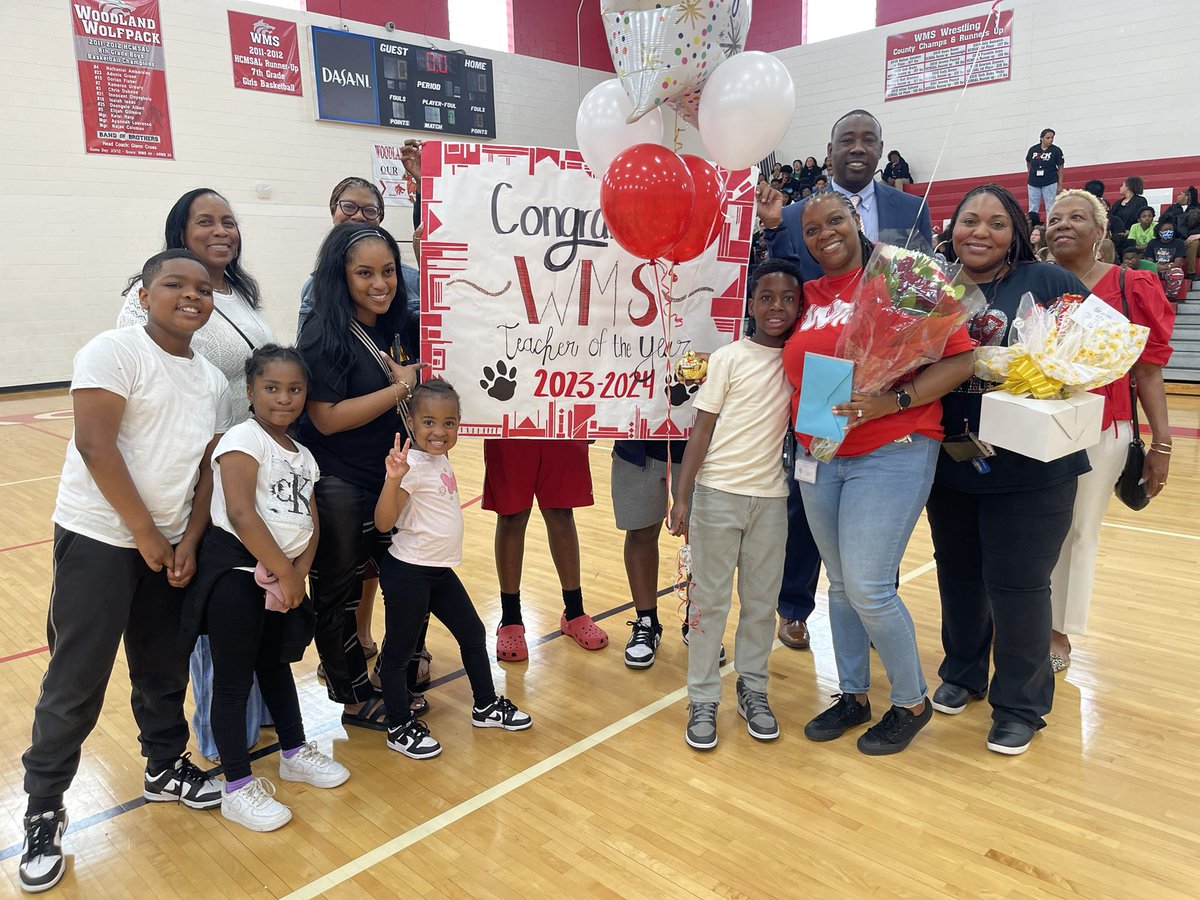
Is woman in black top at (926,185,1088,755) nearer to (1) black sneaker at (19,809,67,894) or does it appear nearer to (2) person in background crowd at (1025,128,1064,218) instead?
(1) black sneaker at (19,809,67,894)

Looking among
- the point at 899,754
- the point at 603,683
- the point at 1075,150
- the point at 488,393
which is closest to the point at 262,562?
the point at 488,393

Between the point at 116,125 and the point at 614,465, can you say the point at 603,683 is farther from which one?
the point at 116,125

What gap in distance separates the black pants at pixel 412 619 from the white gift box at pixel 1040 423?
57.9 inches

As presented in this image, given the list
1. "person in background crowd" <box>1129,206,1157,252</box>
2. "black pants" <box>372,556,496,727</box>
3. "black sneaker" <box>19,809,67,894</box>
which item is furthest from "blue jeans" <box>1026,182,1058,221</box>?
"black sneaker" <box>19,809,67,894</box>

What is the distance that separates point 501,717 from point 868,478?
126cm

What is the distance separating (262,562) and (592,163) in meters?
1.50

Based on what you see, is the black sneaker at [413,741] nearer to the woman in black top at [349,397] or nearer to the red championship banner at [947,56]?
the woman in black top at [349,397]

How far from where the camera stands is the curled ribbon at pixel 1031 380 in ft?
6.54

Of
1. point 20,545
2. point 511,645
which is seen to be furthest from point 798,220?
point 20,545

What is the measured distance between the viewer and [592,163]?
2.51 m

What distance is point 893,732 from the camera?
2.25 metres

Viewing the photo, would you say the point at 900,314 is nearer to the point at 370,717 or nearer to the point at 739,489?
the point at 739,489

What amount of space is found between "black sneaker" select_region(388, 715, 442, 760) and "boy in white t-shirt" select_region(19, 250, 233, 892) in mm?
723

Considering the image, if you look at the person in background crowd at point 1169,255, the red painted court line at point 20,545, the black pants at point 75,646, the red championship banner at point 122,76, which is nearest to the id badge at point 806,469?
the black pants at point 75,646
